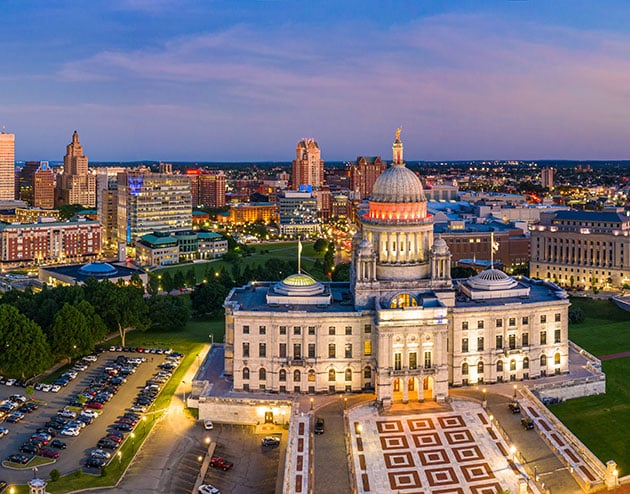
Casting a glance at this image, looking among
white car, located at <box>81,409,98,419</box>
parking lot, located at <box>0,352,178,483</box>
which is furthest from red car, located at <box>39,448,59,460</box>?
white car, located at <box>81,409,98,419</box>

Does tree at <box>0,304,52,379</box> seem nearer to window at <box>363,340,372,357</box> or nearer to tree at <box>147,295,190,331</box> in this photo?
tree at <box>147,295,190,331</box>

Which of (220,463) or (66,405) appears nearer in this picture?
(220,463)

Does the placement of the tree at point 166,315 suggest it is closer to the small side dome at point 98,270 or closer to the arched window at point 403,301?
the small side dome at point 98,270

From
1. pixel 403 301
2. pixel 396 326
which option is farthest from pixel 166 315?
pixel 396 326

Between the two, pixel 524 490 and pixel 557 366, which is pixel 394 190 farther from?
pixel 524 490

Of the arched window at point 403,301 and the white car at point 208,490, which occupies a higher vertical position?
the arched window at point 403,301

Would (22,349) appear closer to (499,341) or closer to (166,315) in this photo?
(166,315)

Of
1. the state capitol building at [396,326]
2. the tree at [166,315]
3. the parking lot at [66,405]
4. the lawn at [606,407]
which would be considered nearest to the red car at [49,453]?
the parking lot at [66,405]
